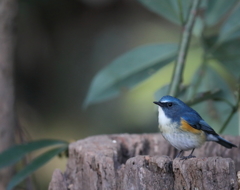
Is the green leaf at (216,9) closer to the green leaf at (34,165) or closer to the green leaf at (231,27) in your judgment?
the green leaf at (231,27)

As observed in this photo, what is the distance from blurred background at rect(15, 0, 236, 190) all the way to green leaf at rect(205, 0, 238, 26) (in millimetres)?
1308

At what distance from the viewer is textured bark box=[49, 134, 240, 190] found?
234 cm

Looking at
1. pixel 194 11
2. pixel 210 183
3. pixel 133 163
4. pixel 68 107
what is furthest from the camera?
pixel 68 107

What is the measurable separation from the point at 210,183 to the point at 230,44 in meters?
2.08

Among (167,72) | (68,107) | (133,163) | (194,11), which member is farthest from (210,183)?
(68,107)

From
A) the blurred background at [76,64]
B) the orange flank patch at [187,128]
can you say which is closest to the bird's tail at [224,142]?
the orange flank patch at [187,128]

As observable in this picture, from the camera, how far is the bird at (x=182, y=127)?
310cm

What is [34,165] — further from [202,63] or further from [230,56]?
[230,56]

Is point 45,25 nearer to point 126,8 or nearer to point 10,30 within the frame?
point 126,8

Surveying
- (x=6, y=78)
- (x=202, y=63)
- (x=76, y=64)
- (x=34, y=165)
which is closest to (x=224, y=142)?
(x=202, y=63)

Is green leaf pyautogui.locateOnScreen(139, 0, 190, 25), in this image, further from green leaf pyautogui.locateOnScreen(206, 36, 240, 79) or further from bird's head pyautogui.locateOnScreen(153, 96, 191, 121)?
bird's head pyautogui.locateOnScreen(153, 96, 191, 121)

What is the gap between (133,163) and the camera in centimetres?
260

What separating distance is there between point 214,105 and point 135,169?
1.78m

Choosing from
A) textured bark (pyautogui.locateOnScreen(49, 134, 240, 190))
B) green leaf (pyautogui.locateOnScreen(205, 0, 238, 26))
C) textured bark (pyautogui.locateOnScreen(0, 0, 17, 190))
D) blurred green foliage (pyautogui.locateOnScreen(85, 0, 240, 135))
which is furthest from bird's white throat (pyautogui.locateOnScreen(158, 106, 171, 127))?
textured bark (pyautogui.locateOnScreen(0, 0, 17, 190))
